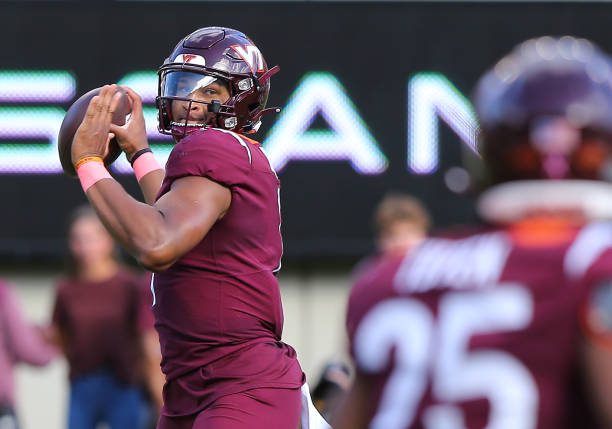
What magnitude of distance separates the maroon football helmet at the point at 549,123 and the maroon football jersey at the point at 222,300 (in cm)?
172

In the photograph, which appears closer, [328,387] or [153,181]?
[153,181]

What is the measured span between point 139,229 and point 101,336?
3966 millimetres

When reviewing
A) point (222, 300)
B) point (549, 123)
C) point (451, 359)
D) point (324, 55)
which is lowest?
point (324, 55)

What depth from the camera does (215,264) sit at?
Answer: 14.7 feet

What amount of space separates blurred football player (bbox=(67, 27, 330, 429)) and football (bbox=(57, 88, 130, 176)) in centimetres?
6

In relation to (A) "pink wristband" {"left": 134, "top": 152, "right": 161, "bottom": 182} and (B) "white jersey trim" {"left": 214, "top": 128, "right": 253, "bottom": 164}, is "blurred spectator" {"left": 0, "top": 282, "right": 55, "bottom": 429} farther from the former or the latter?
(B) "white jersey trim" {"left": 214, "top": 128, "right": 253, "bottom": 164}

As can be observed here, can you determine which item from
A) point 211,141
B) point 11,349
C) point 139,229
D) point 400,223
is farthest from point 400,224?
point 139,229

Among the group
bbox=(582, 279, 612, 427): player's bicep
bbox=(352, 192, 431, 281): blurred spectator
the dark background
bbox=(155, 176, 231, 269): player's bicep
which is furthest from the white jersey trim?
the dark background


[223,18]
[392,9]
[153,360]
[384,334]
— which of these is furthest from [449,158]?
[384,334]

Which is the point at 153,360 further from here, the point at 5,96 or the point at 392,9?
the point at 392,9

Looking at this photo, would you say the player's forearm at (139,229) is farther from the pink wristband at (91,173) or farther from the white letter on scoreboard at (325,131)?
the white letter on scoreboard at (325,131)

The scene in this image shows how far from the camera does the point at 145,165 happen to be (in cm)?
498

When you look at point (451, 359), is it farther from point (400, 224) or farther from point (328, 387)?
point (400, 224)

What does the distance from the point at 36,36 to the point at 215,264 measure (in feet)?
16.5
